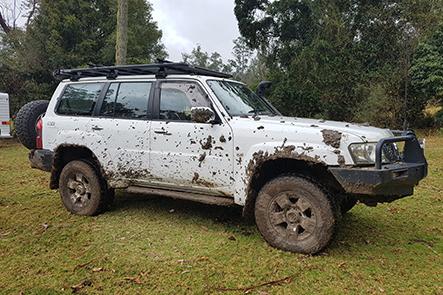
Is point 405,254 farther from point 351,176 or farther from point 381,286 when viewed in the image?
point 351,176

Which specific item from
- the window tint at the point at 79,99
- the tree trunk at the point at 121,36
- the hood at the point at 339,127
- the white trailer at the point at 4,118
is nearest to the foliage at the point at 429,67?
the tree trunk at the point at 121,36

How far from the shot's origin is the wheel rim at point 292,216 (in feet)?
12.8

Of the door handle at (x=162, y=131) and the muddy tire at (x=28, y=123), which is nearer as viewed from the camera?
the door handle at (x=162, y=131)

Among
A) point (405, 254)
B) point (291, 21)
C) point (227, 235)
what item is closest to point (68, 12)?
point (291, 21)

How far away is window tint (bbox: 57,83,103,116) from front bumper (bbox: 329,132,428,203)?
3.35m

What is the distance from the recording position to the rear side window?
4.93m

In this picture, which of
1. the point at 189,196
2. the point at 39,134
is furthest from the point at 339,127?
the point at 39,134

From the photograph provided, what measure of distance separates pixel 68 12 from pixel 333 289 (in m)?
20.6

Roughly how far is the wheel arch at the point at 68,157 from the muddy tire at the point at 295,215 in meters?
2.38

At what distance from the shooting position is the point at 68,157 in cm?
558

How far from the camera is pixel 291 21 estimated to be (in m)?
23.4

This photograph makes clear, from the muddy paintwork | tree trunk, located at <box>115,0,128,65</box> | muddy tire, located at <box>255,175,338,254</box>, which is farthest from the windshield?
tree trunk, located at <box>115,0,128,65</box>

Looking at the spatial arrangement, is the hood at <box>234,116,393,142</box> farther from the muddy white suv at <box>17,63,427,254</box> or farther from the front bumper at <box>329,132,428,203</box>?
the front bumper at <box>329,132,428,203</box>

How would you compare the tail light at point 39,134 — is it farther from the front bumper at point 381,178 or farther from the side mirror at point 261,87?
the front bumper at point 381,178
